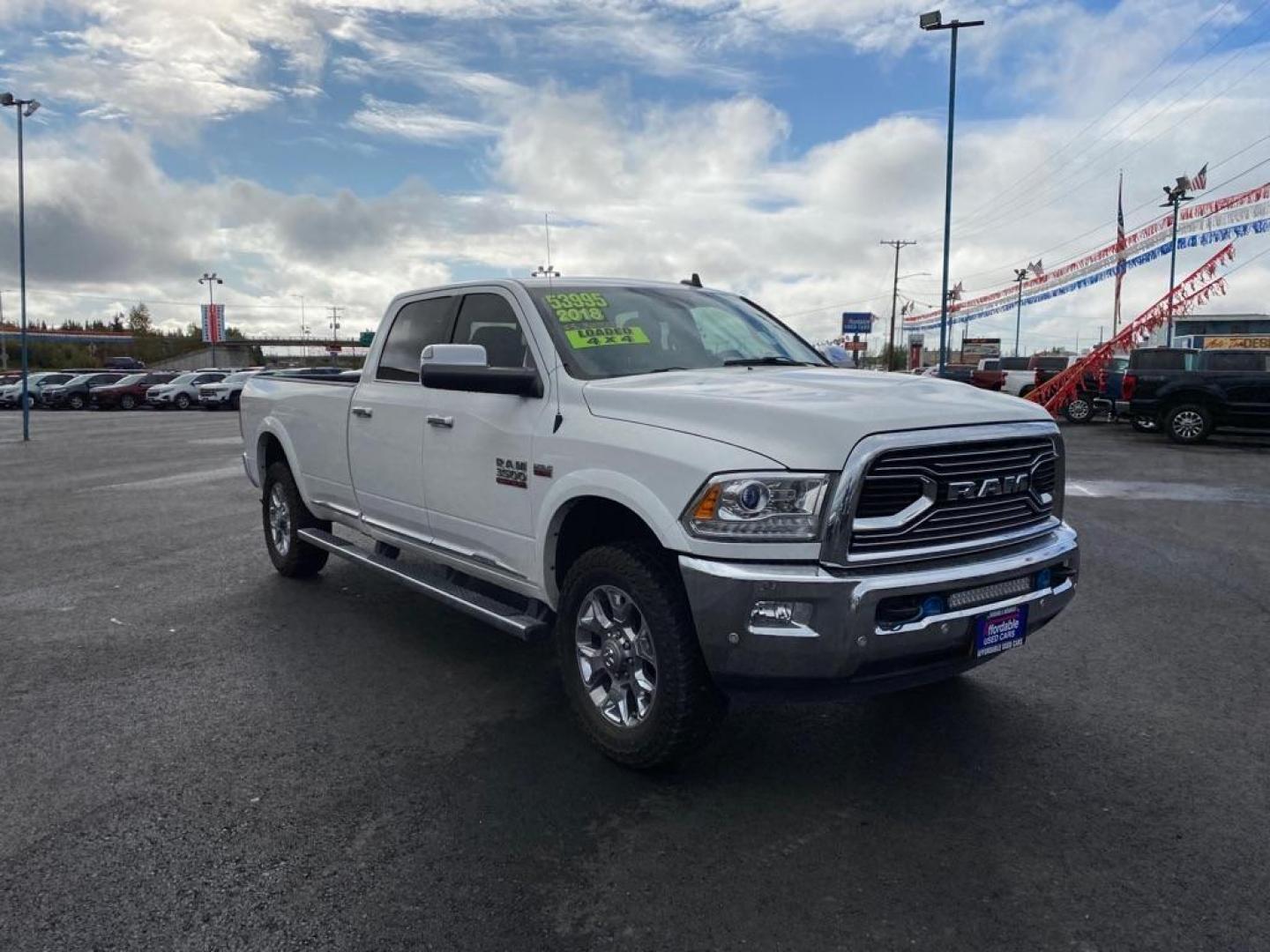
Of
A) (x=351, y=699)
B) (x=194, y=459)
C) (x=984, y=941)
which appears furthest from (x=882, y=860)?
(x=194, y=459)

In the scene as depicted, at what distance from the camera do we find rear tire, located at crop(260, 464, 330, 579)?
684cm

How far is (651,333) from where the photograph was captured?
4719mm

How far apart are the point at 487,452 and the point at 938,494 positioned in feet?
6.83

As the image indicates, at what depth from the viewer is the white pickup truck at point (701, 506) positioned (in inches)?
128

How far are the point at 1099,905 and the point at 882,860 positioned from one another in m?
0.63

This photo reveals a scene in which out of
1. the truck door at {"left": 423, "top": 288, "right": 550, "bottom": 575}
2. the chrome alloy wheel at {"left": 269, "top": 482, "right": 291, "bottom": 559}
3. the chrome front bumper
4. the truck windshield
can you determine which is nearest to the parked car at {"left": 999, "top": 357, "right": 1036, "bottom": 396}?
the chrome alloy wheel at {"left": 269, "top": 482, "right": 291, "bottom": 559}

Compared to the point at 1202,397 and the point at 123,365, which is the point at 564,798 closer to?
the point at 1202,397

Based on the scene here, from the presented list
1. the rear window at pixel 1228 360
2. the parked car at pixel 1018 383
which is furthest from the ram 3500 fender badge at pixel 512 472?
the parked car at pixel 1018 383

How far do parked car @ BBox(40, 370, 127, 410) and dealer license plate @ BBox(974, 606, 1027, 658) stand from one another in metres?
46.8

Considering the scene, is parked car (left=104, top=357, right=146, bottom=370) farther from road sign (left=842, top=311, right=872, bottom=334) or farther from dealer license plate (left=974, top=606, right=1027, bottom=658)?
dealer license plate (left=974, top=606, right=1027, bottom=658)

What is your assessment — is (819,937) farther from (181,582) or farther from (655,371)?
(181,582)

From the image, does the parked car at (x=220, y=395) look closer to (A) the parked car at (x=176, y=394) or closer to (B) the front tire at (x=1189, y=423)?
(A) the parked car at (x=176, y=394)

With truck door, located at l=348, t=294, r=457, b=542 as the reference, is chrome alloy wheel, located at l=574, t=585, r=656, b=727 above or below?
below

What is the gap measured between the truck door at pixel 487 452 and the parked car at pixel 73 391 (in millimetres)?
44364
